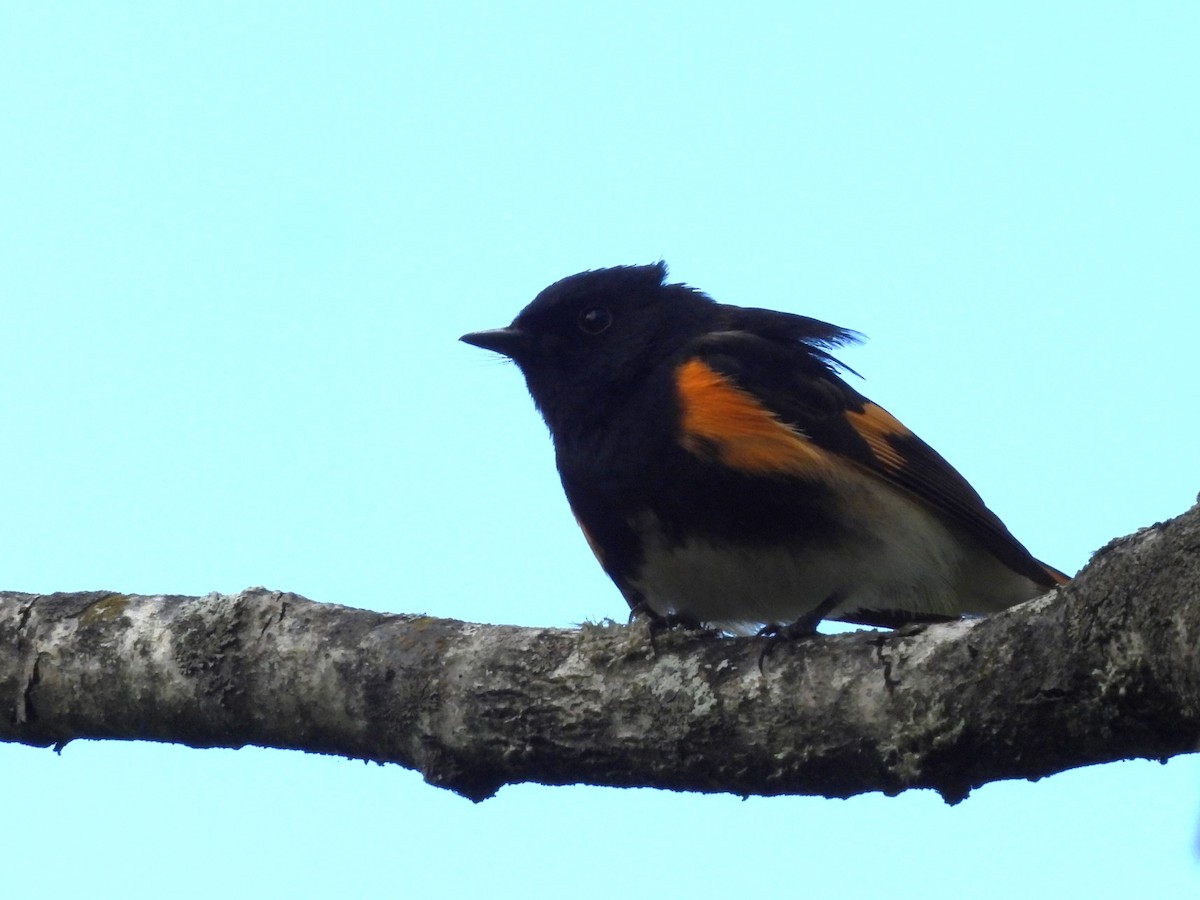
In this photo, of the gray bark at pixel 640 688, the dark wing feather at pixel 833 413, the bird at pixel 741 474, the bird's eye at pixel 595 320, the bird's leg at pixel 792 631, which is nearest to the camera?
the gray bark at pixel 640 688

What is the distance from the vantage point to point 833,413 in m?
4.58

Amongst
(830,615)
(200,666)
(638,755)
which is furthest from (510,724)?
(830,615)

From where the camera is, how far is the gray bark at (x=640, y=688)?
2.38 m

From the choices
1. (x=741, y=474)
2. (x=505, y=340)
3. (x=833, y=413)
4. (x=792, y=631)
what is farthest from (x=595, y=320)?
(x=792, y=631)

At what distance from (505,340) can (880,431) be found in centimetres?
146

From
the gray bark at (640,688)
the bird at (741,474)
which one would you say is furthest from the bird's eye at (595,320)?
the gray bark at (640,688)

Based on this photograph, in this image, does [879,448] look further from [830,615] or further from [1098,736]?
[1098,736]

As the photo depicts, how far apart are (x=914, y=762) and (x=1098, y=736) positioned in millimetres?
366

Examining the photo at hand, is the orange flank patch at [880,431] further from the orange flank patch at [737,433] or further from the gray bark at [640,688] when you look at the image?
the gray bark at [640,688]

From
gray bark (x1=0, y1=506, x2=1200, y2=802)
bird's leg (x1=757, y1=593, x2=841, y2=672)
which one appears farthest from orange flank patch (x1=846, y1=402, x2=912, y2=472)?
gray bark (x1=0, y1=506, x2=1200, y2=802)

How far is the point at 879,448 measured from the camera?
4.58m

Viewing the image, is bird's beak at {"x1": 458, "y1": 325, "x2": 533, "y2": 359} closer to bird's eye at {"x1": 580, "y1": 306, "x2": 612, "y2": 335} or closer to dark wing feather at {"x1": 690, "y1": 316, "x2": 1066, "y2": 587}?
bird's eye at {"x1": 580, "y1": 306, "x2": 612, "y2": 335}

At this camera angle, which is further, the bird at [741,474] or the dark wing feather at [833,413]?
the dark wing feather at [833,413]

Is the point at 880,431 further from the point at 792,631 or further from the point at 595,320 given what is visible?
the point at 792,631
